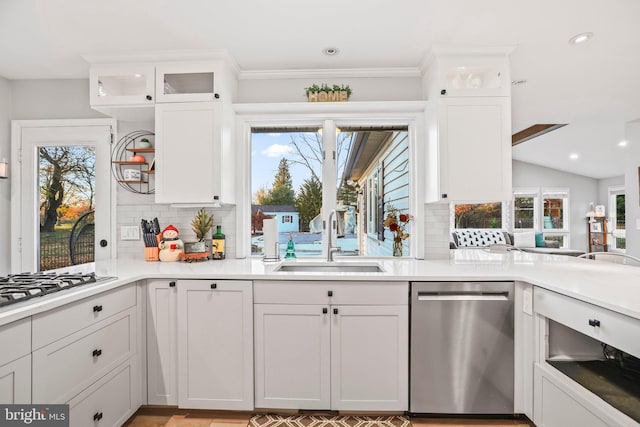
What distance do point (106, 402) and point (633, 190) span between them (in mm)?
5939

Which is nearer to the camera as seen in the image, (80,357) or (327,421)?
(80,357)

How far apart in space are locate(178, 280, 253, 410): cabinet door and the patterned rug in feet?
0.38

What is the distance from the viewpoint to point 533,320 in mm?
1779

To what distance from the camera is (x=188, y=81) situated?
2.40 metres

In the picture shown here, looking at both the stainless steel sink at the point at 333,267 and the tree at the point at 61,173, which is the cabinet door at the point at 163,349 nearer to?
the stainless steel sink at the point at 333,267

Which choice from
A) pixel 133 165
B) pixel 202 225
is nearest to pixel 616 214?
pixel 202 225

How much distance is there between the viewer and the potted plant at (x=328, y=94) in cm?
253

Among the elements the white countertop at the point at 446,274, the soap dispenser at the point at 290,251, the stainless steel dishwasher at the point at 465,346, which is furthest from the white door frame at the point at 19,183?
the stainless steel dishwasher at the point at 465,346

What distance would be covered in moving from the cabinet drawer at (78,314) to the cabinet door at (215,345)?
30cm

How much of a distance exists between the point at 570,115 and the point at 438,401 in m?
3.64

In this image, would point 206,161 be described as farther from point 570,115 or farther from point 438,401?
point 570,115

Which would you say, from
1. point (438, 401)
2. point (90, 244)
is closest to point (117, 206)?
point (90, 244)

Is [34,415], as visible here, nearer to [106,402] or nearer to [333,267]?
[106,402]

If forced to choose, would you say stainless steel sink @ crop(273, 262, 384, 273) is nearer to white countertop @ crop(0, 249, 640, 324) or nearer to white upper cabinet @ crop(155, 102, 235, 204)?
white countertop @ crop(0, 249, 640, 324)
